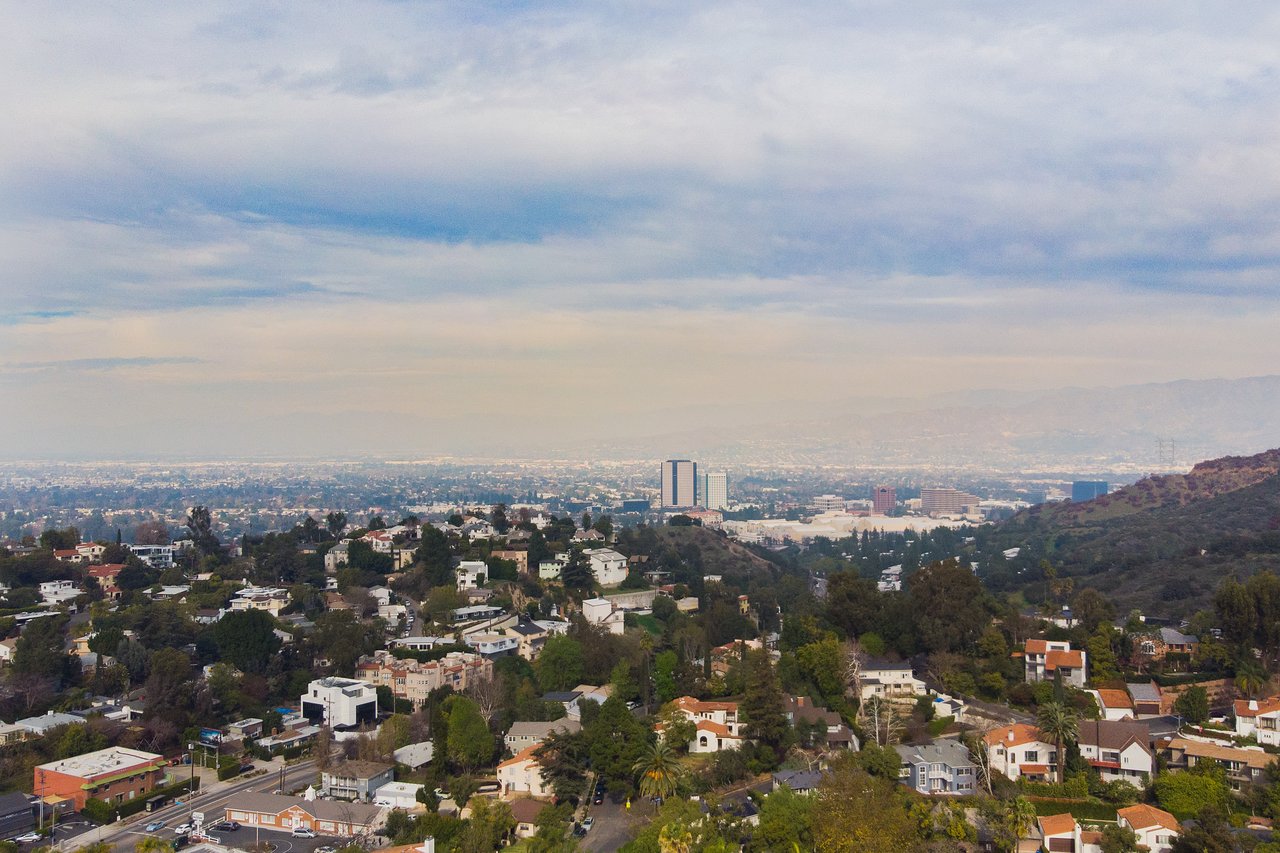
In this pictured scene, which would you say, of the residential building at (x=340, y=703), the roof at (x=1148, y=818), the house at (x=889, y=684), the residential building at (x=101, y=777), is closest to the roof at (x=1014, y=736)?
the roof at (x=1148, y=818)

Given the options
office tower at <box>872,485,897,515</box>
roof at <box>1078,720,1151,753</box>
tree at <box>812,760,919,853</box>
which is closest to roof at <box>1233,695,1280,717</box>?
roof at <box>1078,720,1151,753</box>

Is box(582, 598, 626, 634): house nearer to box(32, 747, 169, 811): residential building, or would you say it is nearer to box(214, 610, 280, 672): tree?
box(214, 610, 280, 672): tree

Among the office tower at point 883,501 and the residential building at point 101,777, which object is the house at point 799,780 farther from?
the office tower at point 883,501

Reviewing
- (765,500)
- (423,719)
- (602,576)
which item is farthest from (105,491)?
(423,719)

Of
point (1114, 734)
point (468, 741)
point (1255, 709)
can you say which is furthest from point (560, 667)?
point (1255, 709)

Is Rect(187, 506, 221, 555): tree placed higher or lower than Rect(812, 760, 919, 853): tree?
higher

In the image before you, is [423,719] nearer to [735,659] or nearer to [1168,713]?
[735,659]

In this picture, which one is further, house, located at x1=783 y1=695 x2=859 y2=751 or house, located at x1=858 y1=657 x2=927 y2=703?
house, located at x1=858 y1=657 x2=927 y2=703
